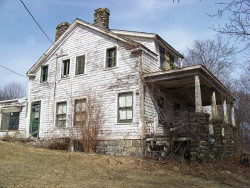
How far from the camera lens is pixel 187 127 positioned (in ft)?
32.6

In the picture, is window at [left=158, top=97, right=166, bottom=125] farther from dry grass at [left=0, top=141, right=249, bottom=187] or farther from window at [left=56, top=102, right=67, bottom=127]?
window at [left=56, top=102, right=67, bottom=127]

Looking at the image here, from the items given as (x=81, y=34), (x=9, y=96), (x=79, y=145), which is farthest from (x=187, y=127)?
(x=9, y=96)

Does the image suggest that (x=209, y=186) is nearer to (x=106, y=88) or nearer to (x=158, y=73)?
(x=158, y=73)

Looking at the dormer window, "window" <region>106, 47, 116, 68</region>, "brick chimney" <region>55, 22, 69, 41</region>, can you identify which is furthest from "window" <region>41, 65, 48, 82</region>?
"window" <region>106, 47, 116, 68</region>

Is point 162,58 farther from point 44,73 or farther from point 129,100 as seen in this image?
point 44,73

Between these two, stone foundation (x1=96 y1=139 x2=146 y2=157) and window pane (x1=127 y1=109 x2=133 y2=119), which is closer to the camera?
stone foundation (x1=96 y1=139 x2=146 y2=157)

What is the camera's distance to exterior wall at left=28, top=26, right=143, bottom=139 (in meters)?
12.4

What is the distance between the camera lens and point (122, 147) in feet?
38.9

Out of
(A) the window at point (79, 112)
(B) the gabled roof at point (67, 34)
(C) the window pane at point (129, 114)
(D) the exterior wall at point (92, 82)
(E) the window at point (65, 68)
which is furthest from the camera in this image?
(E) the window at point (65, 68)

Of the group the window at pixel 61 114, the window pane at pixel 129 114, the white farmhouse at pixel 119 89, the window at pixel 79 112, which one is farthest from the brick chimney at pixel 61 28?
the window pane at pixel 129 114

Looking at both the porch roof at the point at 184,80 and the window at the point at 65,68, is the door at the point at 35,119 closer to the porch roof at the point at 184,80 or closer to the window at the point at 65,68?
the window at the point at 65,68

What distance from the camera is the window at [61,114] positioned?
14672mm

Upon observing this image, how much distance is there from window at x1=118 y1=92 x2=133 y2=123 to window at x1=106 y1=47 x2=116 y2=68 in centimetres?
192

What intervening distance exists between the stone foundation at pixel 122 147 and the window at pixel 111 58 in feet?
13.5
